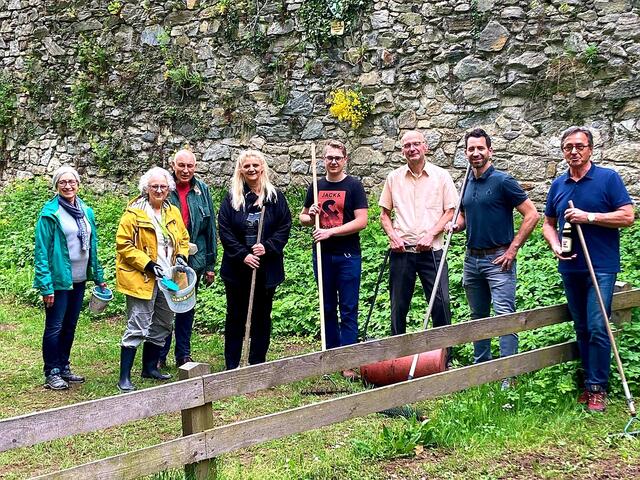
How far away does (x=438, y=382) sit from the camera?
13.4ft

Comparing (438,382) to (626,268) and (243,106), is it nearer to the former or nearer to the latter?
(626,268)

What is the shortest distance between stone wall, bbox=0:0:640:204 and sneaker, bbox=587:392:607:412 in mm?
3338

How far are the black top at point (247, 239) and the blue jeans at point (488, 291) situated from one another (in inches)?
54.4

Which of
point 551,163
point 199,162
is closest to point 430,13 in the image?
point 551,163

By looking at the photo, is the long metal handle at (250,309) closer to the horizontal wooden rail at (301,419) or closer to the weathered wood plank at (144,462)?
the horizontal wooden rail at (301,419)

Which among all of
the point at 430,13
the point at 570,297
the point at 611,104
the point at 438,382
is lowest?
the point at 438,382

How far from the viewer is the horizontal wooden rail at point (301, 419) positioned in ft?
9.80

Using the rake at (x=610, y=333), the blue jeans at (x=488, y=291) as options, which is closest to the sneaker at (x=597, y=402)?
the rake at (x=610, y=333)

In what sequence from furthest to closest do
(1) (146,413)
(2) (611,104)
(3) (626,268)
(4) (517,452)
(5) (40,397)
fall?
(2) (611,104) < (3) (626,268) < (5) (40,397) < (4) (517,452) < (1) (146,413)

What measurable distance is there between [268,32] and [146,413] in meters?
7.02

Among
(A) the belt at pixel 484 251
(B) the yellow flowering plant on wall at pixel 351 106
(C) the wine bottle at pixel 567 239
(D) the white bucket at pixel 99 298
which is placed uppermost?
(B) the yellow flowering plant on wall at pixel 351 106

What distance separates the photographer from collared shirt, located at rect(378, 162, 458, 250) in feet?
17.0

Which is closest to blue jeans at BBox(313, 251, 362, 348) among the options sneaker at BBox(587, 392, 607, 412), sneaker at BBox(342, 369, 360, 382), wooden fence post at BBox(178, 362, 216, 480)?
sneaker at BBox(342, 369, 360, 382)

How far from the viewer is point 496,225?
484cm
